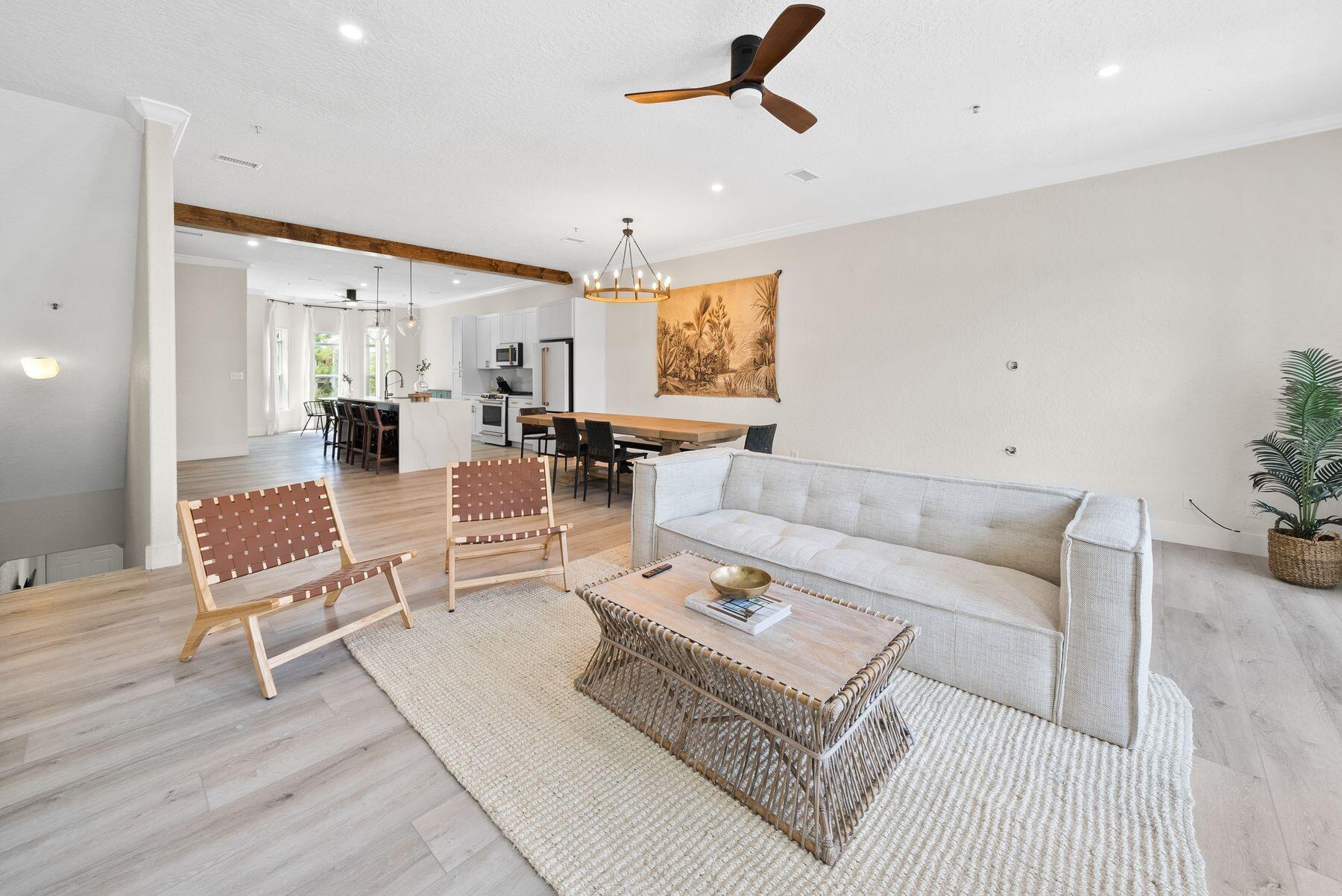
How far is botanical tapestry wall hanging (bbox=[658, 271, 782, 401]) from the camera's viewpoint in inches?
235

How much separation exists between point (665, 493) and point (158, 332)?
3.24 m

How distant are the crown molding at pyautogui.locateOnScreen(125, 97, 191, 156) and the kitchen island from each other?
3503 mm

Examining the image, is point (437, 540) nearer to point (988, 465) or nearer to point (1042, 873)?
point (1042, 873)

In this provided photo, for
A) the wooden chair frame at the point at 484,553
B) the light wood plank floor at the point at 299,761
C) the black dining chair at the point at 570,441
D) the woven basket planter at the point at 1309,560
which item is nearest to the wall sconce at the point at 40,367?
the light wood plank floor at the point at 299,761

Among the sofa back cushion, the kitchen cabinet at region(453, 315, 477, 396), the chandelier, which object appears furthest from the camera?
the kitchen cabinet at region(453, 315, 477, 396)

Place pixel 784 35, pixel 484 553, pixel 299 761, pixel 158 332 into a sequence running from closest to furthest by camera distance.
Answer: pixel 299 761, pixel 784 35, pixel 484 553, pixel 158 332

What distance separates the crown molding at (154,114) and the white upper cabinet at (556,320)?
15.3 feet

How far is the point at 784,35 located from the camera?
6.88 feet

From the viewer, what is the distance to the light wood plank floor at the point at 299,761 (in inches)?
50.3

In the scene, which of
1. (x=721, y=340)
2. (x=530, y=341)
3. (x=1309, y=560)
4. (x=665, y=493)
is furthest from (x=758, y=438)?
(x=530, y=341)

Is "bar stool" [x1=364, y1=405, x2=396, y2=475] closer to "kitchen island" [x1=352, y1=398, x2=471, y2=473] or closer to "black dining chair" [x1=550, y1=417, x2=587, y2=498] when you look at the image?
"kitchen island" [x1=352, y1=398, x2=471, y2=473]

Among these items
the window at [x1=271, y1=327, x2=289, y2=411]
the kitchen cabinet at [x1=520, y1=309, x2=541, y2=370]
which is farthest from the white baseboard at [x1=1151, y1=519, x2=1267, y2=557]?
the window at [x1=271, y1=327, x2=289, y2=411]

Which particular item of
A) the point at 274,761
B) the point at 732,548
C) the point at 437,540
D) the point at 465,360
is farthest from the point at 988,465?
the point at 465,360

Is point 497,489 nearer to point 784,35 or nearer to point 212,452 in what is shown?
point 784,35
